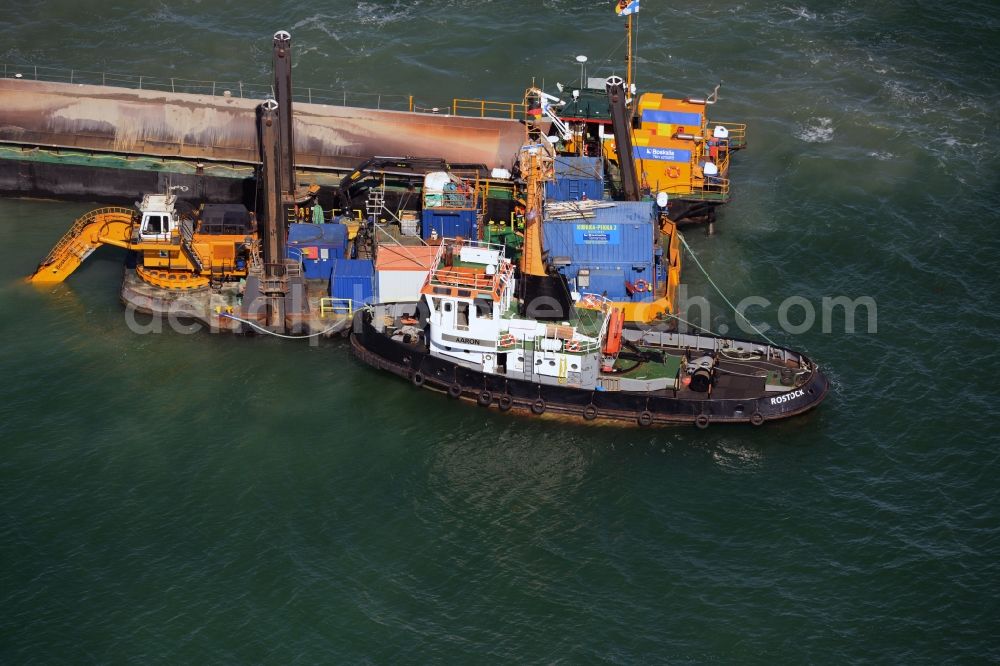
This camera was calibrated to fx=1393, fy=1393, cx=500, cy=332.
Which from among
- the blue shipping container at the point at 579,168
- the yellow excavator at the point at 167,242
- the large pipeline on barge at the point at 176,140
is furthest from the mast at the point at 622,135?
the yellow excavator at the point at 167,242

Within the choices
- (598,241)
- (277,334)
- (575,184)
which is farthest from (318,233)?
(598,241)

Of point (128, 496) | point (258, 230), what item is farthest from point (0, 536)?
point (258, 230)

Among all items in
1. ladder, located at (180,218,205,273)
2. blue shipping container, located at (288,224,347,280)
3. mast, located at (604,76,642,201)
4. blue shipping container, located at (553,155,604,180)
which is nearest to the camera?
ladder, located at (180,218,205,273)

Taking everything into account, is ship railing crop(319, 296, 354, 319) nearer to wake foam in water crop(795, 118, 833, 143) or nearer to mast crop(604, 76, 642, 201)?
mast crop(604, 76, 642, 201)

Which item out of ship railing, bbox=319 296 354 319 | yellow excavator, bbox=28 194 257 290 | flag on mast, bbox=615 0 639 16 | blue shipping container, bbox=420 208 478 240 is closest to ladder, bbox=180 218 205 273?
yellow excavator, bbox=28 194 257 290

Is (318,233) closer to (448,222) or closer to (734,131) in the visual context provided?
(448,222)

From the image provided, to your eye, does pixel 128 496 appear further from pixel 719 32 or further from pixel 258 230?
pixel 719 32
